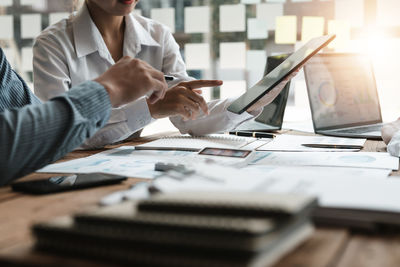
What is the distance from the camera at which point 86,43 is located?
1.60 m

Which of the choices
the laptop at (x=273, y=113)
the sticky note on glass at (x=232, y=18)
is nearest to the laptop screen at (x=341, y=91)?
the laptop at (x=273, y=113)

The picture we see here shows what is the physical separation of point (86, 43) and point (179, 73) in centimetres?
37

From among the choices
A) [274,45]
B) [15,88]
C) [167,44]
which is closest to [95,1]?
[167,44]

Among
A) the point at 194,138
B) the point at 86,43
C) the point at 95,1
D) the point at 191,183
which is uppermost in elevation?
the point at 95,1

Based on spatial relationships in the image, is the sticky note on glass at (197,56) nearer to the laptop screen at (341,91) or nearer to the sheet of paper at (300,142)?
the laptop screen at (341,91)

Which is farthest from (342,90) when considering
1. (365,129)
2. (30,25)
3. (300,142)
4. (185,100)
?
(30,25)

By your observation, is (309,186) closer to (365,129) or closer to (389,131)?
(389,131)

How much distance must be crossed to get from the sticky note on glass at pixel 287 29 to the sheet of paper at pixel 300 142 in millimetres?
1015

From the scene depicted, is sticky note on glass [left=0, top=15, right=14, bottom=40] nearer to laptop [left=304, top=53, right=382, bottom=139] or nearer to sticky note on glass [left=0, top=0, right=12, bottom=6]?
sticky note on glass [left=0, top=0, right=12, bottom=6]

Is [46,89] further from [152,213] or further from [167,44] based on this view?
[152,213]

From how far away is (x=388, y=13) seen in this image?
2.25 metres

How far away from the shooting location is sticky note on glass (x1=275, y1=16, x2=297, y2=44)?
2334 millimetres

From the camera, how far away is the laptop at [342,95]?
158cm

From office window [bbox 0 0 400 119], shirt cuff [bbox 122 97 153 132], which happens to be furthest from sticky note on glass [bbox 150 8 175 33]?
shirt cuff [bbox 122 97 153 132]
